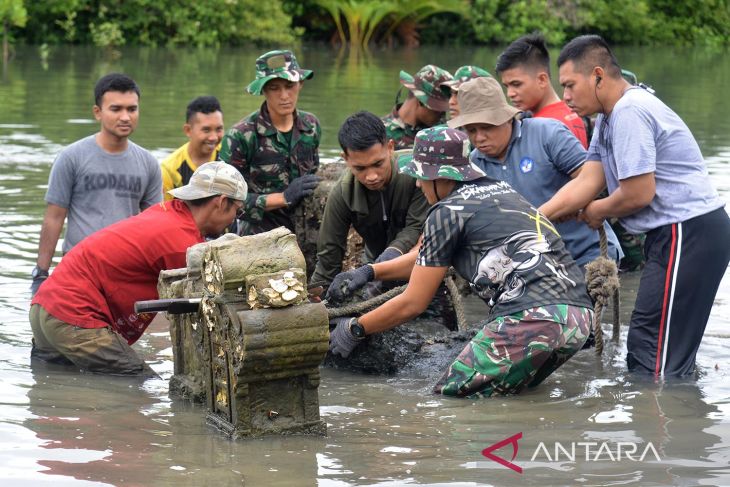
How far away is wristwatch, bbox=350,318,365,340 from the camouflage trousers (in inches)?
23.1

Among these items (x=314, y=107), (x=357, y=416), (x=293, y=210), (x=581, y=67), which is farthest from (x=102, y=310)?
(x=314, y=107)

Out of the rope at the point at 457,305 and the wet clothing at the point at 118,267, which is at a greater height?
the wet clothing at the point at 118,267

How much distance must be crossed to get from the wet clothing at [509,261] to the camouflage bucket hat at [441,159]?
0.34 feet

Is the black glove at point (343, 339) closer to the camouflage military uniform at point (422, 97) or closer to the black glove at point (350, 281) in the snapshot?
the black glove at point (350, 281)

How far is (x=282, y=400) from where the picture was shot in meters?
5.65

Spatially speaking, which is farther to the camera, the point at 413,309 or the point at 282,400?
the point at 413,309

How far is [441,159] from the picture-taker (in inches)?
247

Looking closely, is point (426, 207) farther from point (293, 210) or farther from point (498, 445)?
point (498, 445)

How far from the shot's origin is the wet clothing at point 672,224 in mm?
6691

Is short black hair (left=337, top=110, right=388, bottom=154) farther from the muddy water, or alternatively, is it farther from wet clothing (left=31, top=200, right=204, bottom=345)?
the muddy water

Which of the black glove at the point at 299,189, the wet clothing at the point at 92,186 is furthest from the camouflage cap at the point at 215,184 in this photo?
the black glove at the point at 299,189

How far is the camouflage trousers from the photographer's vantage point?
616cm

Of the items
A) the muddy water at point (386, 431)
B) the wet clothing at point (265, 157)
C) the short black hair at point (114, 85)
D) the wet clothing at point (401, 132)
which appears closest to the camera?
the muddy water at point (386, 431)

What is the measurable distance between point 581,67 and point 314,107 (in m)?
14.7
